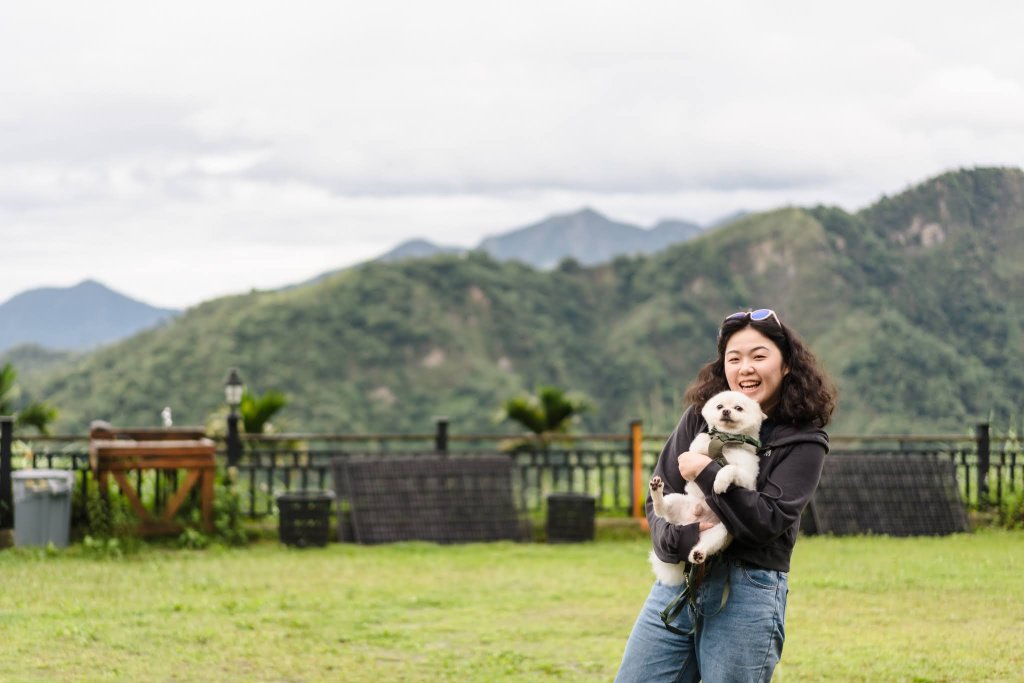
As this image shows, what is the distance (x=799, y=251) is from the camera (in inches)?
2445

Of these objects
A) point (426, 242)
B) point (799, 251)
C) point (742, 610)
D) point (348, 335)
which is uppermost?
point (426, 242)

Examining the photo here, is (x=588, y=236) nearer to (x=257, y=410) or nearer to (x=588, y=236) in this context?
(x=588, y=236)

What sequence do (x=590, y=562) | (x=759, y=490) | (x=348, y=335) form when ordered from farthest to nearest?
(x=348, y=335) → (x=590, y=562) → (x=759, y=490)

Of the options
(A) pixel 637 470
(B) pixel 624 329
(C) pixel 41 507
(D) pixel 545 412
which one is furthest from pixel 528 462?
(B) pixel 624 329

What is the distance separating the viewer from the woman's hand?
3469 millimetres

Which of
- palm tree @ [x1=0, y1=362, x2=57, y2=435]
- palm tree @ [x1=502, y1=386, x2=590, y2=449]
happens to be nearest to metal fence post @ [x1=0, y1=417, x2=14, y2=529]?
palm tree @ [x1=0, y1=362, x2=57, y2=435]

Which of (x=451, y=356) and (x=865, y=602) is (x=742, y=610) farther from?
(x=451, y=356)

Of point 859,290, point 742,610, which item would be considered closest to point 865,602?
point 742,610

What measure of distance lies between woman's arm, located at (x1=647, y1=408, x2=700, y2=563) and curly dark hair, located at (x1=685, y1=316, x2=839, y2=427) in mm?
101

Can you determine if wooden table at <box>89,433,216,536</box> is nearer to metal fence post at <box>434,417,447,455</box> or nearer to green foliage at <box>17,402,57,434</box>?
metal fence post at <box>434,417,447,455</box>

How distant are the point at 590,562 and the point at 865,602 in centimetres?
283

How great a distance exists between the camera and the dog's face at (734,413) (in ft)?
11.5

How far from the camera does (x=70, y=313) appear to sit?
142375 millimetres

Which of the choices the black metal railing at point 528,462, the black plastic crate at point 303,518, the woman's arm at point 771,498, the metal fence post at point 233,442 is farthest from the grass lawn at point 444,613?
the woman's arm at point 771,498
